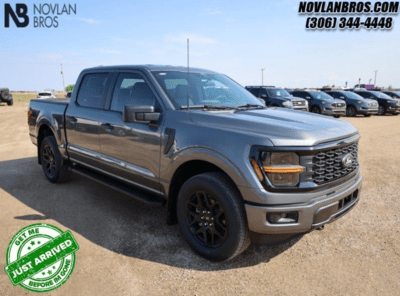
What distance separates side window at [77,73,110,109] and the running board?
96 cm

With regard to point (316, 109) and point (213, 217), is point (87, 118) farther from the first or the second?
point (316, 109)

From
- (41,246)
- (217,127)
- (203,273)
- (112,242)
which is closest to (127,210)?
(112,242)

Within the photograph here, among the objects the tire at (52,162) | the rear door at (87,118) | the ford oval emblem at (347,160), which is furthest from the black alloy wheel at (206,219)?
the tire at (52,162)

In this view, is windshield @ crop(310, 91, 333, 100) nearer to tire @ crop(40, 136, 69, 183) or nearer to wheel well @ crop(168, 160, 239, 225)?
tire @ crop(40, 136, 69, 183)

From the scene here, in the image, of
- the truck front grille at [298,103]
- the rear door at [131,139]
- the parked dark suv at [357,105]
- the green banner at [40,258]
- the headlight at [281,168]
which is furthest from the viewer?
the parked dark suv at [357,105]

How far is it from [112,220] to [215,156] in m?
1.95

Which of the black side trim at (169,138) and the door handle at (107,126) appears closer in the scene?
the black side trim at (169,138)

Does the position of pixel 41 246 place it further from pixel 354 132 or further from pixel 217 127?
pixel 354 132

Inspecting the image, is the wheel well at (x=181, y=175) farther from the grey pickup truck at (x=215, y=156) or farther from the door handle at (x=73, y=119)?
the door handle at (x=73, y=119)

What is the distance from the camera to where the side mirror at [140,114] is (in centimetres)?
330

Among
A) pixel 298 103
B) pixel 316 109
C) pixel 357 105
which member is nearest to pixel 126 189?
pixel 298 103

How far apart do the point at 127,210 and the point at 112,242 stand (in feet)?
3.03

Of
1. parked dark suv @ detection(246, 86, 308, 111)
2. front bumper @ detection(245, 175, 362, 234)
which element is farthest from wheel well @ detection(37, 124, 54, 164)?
parked dark suv @ detection(246, 86, 308, 111)

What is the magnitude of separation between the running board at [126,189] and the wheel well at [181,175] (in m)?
0.17
